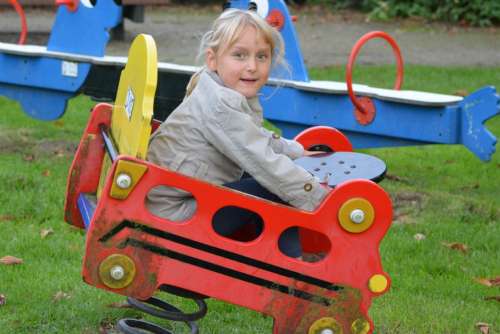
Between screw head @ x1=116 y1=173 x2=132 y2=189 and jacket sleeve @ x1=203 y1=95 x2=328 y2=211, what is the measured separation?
30 centimetres

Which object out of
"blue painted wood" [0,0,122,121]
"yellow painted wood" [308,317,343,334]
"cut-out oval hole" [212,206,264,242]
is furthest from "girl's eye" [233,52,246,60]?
"blue painted wood" [0,0,122,121]

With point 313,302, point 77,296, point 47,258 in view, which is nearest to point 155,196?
point 313,302

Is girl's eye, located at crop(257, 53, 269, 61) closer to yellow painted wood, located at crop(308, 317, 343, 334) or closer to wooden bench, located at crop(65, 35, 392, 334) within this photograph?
wooden bench, located at crop(65, 35, 392, 334)

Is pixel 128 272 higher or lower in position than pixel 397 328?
higher

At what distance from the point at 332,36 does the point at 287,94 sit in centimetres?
640

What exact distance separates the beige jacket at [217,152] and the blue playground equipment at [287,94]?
1.97 m

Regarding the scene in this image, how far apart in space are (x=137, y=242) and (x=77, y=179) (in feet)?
2.50

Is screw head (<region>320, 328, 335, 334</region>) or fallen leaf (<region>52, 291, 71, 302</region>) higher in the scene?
screw head (<region>320, 328, 335, 334</region>)

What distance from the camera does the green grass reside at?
362 cm

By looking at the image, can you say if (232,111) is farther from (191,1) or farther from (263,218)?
(191,1)

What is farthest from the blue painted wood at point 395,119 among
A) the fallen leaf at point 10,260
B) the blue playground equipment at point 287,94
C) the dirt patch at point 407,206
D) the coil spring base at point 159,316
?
the coil spring base at point 159,316

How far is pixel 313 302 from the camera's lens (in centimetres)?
294

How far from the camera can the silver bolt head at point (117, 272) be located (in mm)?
2807

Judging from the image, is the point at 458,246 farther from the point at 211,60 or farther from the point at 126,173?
the point at 126,173
